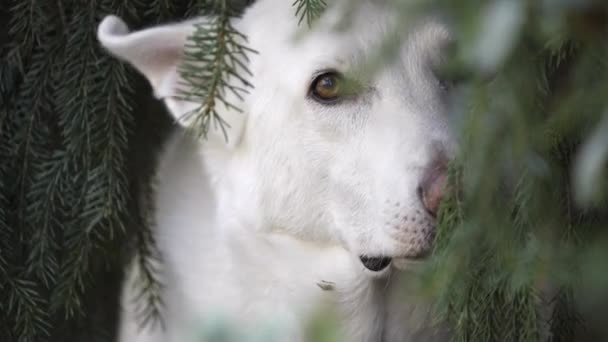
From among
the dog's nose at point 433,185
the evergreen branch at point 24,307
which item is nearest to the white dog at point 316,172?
the dog's nose at point 433,185

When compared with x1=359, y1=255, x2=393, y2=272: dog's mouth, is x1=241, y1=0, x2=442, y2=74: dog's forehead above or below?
above

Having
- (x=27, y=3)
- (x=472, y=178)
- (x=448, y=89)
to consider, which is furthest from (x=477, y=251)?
(x=27, y=3)

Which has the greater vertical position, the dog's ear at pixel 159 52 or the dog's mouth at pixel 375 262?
the dog's ear at pixel 159 52

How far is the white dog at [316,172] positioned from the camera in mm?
2348

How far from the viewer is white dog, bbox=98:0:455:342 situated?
92.4 inches

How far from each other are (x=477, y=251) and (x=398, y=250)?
1.76ft

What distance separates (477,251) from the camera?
1.83 metres

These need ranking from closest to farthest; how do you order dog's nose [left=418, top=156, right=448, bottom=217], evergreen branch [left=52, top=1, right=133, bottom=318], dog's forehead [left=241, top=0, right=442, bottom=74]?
dog's nose [left=418, top=156, right=448, bottom=217]
dog's forehead [left=241, top=0, right=442, bottom=74]
evergreen branch [left=52, top=1, right=133, bottom=318]

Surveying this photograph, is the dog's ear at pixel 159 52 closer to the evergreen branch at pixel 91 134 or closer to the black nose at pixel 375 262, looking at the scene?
the evergreen branch at pixel 91 134

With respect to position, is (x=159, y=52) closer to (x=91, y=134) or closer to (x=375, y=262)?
(x=91, y=134)

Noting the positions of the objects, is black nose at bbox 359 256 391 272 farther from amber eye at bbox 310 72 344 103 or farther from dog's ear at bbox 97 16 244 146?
dog's ear at bbox 97 16 244 146

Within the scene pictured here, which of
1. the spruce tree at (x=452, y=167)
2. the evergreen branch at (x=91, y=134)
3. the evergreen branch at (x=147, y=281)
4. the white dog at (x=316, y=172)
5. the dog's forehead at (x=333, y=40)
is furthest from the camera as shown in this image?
the evergreen branch at (x=147, y=281)

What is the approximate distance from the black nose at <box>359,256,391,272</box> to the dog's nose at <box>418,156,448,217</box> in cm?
33

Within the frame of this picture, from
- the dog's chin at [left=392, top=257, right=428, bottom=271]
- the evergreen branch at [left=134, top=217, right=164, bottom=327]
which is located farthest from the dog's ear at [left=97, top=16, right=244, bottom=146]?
the dog's chin at [left=392, top=257, right=428, bottom=271]
